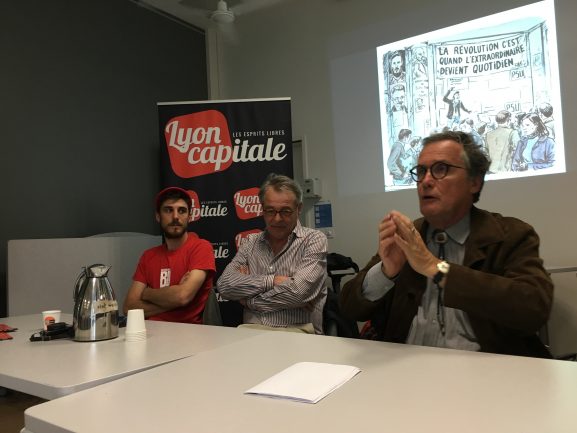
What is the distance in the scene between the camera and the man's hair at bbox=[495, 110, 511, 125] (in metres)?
3.07

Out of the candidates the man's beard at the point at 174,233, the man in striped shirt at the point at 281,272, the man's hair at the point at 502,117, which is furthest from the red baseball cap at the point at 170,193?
the man's hair at the point at 502,117

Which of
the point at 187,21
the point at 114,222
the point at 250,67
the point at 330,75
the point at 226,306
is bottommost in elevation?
the point at 226,306

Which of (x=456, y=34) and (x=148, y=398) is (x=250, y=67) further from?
(x=148, y=398)

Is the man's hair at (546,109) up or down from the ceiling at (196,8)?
down

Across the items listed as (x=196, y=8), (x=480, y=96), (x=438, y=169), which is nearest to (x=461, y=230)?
(x=438, y=169)

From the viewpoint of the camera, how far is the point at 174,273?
2.39 metres

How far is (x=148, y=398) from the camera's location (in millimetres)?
938

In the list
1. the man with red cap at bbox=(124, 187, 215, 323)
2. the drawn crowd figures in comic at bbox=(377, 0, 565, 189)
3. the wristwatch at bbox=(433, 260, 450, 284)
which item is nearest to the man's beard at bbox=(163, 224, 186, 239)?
the man with red cap at bbox=(124, 187, 215, 323)

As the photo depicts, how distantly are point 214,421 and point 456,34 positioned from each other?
3.25 metres

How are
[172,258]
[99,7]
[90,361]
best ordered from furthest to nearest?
[99,7] → [172,258] → [90,361]

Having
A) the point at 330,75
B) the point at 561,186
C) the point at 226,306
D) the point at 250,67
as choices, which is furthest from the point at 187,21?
the point at 561,186

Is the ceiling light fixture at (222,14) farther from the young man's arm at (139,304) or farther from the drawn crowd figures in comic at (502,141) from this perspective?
the young man's arm at (139,304)

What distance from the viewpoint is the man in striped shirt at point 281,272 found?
6.74 feet

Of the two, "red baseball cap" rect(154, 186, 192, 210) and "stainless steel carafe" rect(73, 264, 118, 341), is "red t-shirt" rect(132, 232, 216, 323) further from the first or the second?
"stainless steel carafe" rect(73, 264, 118, 341)
